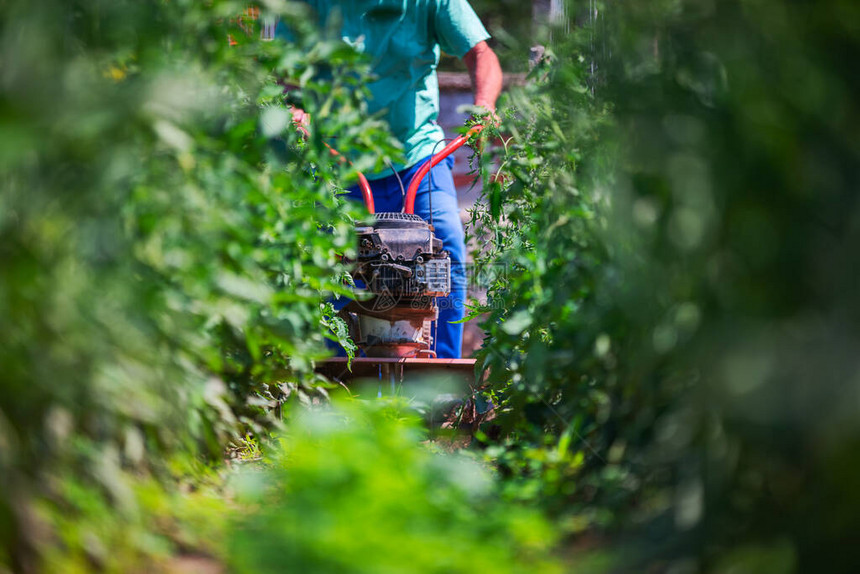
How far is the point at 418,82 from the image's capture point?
352 centimetres

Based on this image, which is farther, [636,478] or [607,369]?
[607,369]

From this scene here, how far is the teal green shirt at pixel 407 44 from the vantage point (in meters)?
3.42

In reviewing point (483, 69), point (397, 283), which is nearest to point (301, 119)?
point (397, 283)

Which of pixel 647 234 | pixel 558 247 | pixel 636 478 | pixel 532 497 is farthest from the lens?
pixel 558 247

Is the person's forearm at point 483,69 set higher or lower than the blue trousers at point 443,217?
higher

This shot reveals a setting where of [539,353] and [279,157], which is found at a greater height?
[279,157]

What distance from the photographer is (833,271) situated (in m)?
0.82

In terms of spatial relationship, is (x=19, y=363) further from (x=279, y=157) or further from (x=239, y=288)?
(x=279, y=157)

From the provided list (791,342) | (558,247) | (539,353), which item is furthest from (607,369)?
(791,342)

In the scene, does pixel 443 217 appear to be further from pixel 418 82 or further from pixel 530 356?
pixel 530 356

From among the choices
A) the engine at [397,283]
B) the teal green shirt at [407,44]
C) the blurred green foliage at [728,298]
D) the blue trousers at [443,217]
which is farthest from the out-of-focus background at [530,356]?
the teal green shirt at [407,44]

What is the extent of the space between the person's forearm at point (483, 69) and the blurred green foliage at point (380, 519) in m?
2.47

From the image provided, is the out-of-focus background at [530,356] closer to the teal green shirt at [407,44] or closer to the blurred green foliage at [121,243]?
the blurred green foliage at [121,243]

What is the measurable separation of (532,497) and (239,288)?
59 cm
